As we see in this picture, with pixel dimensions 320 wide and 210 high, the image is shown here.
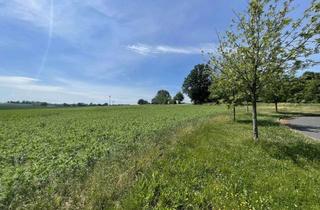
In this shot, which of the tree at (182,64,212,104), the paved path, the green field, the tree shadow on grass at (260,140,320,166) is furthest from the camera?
the tree at (182,64,212,104)

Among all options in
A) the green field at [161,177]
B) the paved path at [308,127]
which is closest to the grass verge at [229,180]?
the green field at [161,177]

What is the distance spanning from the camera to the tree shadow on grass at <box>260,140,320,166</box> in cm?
821

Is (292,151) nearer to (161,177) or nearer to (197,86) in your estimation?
(161,177)

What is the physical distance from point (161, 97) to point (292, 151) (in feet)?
447

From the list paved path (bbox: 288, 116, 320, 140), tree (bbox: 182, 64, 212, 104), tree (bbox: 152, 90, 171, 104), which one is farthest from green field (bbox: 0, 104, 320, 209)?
tree (bbox: 152, 90, 171, 104)

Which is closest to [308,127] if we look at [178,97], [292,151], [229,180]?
[292,151]

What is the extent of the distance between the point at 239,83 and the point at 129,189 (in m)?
7.66

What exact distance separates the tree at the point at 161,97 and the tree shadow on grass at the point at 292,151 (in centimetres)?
12765

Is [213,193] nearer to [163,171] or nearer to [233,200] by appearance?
[233,200]

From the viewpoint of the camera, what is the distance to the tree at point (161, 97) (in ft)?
462

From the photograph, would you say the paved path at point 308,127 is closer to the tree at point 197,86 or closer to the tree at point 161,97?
the tree at point 197,86

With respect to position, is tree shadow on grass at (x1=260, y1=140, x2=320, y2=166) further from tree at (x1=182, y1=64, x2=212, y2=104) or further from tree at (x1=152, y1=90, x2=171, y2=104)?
tree at (x1=152, y1=90, x2=171, y2=104)

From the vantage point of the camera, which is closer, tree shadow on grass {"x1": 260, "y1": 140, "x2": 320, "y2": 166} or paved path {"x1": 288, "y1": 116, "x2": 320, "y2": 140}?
tree shadow on grass {"x1": 260, "y1": 140, "x2": 320, "y2": 166}

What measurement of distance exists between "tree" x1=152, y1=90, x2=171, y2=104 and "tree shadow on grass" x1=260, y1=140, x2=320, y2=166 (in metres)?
128
